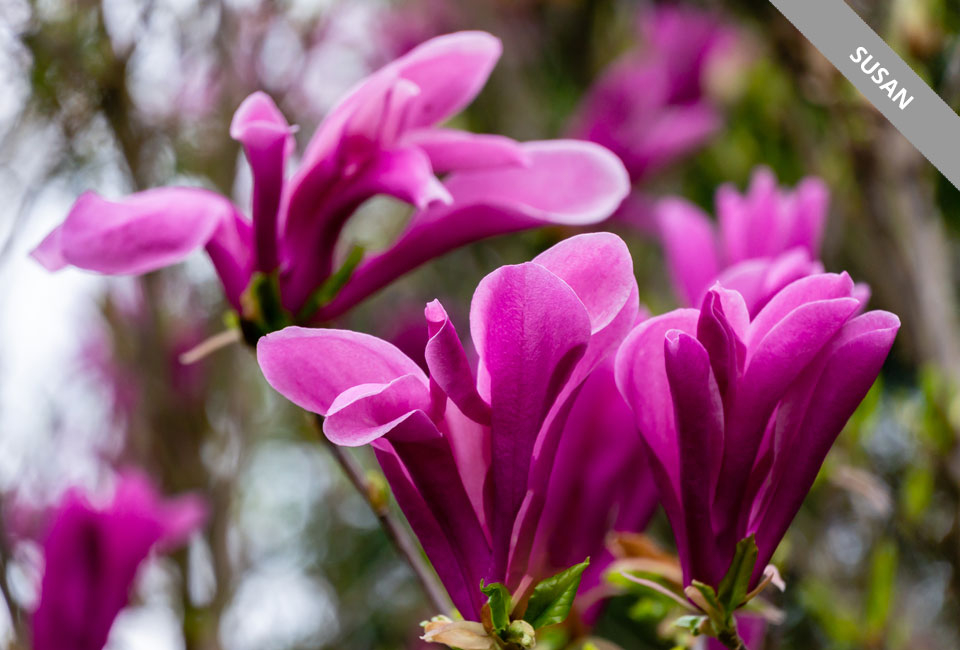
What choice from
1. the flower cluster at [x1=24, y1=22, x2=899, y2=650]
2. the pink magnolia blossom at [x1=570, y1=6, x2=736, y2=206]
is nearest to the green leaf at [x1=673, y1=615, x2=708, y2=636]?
the flower cluster at [x1=24, y1=22, x2=899, y2=650]

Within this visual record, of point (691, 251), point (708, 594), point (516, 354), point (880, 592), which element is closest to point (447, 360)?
point (516, 354)

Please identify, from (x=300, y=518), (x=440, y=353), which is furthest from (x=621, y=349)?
(x=300, y=518)

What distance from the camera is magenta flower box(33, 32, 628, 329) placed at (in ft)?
1.40

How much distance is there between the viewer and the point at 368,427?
1.10 ft

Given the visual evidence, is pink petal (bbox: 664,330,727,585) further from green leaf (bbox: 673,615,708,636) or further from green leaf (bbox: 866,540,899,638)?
green leaf (bbox: 866,540,899,638)

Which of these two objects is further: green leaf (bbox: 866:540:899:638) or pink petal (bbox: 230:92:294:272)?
green leaf (bbox: 866:540:899:638)

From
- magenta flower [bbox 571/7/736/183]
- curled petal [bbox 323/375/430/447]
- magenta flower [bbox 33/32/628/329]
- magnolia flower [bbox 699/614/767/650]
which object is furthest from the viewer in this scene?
magenta flower [bbox 571/7/736/183]

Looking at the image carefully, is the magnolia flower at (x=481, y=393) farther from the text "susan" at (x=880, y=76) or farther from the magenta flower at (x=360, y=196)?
the text "susan" at (x=880, y=76)

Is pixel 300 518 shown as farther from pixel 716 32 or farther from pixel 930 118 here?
pixel 930 118

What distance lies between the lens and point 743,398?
0.37 m

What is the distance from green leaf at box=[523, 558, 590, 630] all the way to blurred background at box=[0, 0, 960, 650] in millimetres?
166

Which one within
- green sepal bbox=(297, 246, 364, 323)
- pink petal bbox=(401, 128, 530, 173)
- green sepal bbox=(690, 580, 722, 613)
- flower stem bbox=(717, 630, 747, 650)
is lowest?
green sepal bbox=(297, 246, 364, 323)

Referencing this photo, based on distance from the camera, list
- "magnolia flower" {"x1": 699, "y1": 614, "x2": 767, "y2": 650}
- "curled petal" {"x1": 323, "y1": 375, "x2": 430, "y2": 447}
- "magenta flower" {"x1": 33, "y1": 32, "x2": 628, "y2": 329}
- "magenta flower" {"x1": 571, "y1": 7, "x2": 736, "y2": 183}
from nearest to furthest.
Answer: "curled petal" {"x1": 323, "y1": 375, "x2": 430, "y2": 447}
"magenta flower" {"x1": 33, "y1": 32, "x2": 628, "y2": 329}
"magnolia flower" {"x1": 699, "y1": 614, "x2": 767, "y2": 650}
"magenta flower" {"x1": 571, "y1": 7, "x2": 736, "y2": 183}

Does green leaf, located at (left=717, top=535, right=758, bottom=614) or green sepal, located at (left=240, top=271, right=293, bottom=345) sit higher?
green leaf, located at (left=717, top=535, right=758, bottom=614)
